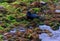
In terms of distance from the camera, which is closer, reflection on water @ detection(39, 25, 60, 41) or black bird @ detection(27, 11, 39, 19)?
reflection on water @ detection(39, 25, 60, 41)

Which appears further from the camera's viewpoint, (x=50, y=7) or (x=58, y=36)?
(x=50, y=7)

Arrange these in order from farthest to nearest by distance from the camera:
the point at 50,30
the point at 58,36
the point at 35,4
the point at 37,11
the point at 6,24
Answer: the point at 35,4, the point at 37,11, the point at 6,24, the point at 50,30, the point at 58,36

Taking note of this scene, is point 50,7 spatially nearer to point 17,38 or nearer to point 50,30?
point 50,30

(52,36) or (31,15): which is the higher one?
(31,15)

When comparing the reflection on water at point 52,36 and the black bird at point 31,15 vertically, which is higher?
the black bird at point 31,15

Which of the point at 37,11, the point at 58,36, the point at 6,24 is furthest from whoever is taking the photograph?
the point at 37,11

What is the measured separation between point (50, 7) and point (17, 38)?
1466 millimetres

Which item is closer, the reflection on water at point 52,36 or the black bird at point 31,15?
the reflection on water at point 52,36

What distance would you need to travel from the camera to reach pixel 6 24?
495 cm

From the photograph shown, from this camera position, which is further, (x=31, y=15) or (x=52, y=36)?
(x=31, y=15)

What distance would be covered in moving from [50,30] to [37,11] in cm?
79

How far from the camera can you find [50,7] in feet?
18.1

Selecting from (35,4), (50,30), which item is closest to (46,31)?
(50,30)

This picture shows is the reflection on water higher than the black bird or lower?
lower
